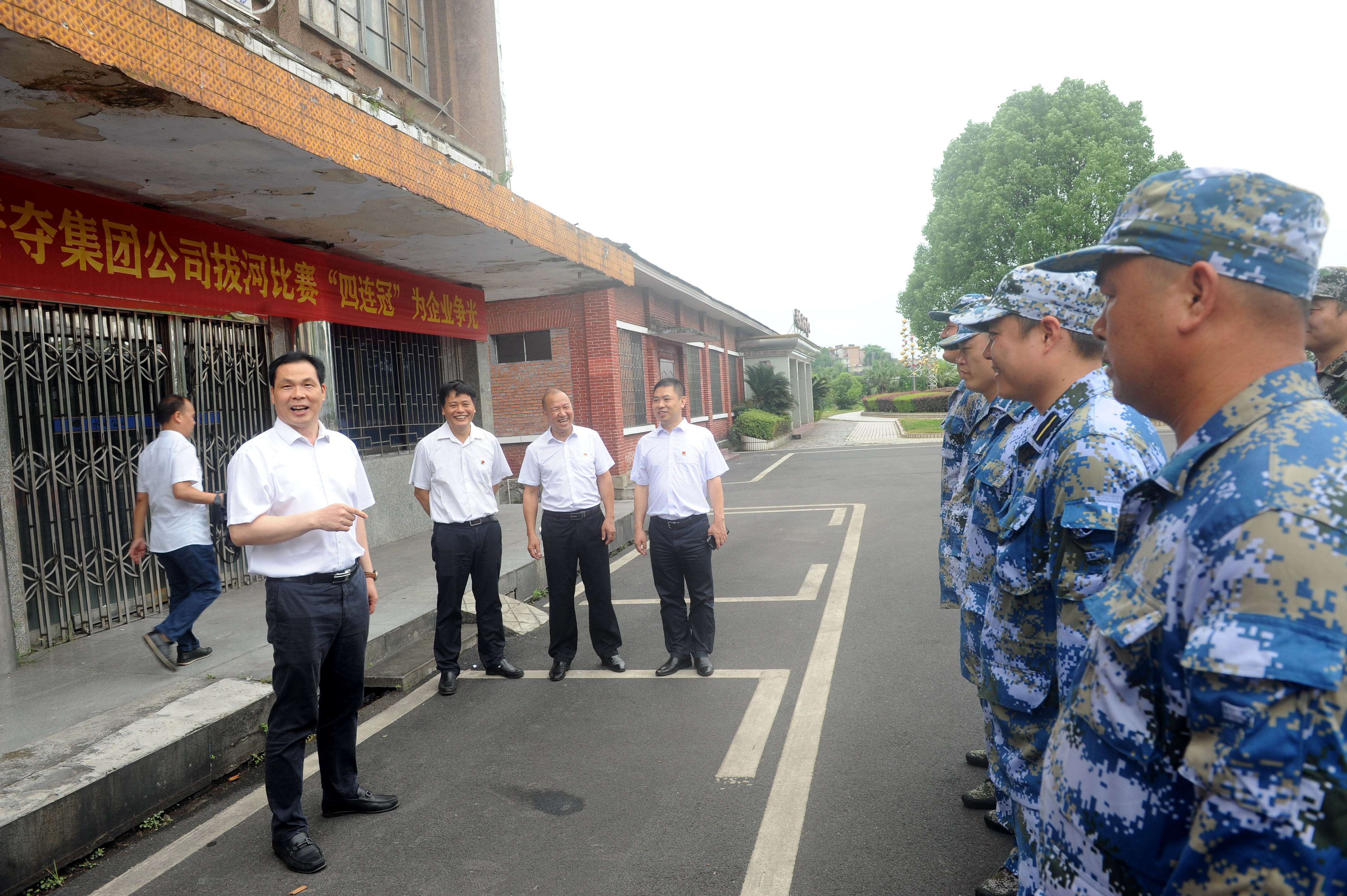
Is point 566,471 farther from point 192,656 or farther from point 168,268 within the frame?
point 168,268

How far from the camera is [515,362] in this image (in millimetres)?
15781

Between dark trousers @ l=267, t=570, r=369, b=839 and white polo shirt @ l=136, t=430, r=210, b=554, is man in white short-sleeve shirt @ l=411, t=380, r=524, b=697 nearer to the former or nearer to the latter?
white polo shirt @ l=136, t=430, r=210, b=554

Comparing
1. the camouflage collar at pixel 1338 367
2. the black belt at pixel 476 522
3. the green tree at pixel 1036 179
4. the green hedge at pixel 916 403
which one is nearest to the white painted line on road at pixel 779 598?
the black belt at pixel 476 522

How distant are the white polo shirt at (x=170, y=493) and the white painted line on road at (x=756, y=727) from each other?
341cm

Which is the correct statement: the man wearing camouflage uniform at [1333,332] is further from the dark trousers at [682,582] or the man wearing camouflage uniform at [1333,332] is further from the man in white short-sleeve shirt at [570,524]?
the man in white short-sleeve shirt at [570,524]

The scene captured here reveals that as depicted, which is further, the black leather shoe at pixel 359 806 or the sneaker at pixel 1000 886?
the black leather shoe at pixel 359 806

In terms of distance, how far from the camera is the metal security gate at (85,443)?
545 centimetres

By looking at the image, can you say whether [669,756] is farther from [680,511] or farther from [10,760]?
[10,760]

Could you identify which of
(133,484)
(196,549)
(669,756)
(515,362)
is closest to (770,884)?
(669,756)

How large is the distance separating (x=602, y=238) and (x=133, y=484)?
18.9 ft

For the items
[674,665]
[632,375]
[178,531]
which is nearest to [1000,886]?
[674,665]

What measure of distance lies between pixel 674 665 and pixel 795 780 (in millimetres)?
1581

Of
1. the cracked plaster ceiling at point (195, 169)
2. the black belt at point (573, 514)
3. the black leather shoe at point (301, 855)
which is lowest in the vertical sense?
the black leather shoe at point (301, 855)

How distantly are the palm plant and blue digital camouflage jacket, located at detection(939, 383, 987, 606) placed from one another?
79.7 ft
